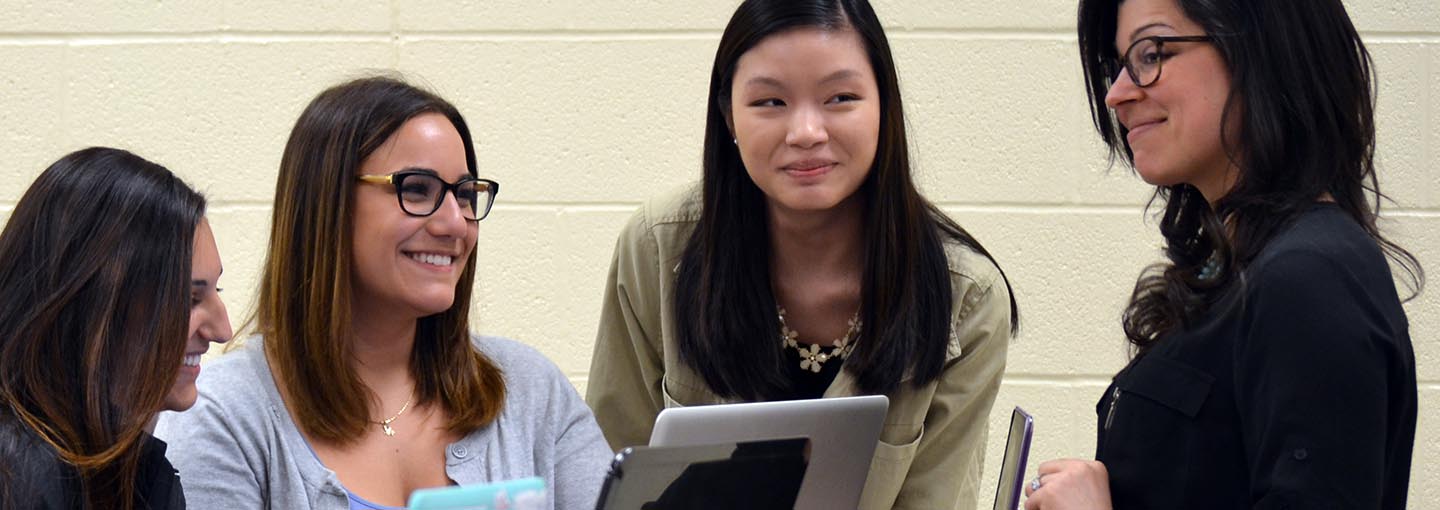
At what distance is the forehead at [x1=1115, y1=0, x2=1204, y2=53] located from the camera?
4.11ft

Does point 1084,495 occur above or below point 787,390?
above

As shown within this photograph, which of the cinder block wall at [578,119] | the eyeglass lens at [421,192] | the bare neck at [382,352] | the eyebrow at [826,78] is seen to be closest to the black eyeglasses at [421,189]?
the eyeglass lens at [421,192]

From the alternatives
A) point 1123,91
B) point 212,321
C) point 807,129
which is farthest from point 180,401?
point 1123,91

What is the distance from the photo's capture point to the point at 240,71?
8.23ft

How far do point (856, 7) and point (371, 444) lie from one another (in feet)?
2.55

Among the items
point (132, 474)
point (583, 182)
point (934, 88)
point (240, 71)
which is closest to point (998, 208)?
point (934, 88)

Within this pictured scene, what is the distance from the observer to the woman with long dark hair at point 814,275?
174cm

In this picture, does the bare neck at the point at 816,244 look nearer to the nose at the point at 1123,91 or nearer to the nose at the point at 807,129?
the nose at the point at 807,129

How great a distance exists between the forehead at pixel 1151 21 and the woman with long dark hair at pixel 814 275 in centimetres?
46

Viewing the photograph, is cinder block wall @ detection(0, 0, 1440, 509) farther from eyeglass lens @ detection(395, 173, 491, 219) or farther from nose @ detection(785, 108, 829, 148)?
eyeglass lens @ detection(395, 173, 491, 219)

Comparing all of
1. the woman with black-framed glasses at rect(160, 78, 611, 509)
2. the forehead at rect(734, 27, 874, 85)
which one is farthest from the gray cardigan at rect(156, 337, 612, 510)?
the forehead at rect(734, 27, 874, 85)

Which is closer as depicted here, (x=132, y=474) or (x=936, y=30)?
(x=132, y=474)

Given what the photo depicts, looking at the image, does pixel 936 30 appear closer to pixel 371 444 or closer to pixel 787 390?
pixel 787 390

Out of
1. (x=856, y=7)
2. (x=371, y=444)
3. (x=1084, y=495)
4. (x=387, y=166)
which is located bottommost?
(x=371, y=444)
